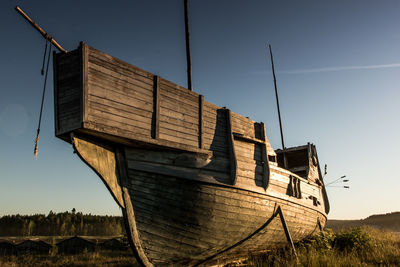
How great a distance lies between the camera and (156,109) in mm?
6457

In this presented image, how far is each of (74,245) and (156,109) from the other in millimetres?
19816

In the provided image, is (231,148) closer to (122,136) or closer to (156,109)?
(156,109)

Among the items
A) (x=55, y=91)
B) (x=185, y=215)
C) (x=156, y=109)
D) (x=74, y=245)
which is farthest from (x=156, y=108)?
(x=74, y=245)

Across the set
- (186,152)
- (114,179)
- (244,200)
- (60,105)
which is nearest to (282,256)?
(244,200)

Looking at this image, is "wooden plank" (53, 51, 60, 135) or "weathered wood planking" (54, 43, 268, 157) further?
"wooden plank" (53, 51, 60, 135)

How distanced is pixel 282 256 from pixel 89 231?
41.2 metres

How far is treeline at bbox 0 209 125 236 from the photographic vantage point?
139 ft

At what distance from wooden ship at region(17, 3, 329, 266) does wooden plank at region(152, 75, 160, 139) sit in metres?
0.02

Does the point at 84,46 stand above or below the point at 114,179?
above

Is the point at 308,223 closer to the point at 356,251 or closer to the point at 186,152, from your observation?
the point at 356,251

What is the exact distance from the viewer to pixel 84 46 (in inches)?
226

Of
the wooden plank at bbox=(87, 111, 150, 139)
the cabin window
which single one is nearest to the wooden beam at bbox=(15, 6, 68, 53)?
the wooden plank at bbox=(87, 111, 150, 139)

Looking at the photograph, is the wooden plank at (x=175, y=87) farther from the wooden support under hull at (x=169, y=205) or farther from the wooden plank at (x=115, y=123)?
the wooden support under hull at (x=169, y=205)

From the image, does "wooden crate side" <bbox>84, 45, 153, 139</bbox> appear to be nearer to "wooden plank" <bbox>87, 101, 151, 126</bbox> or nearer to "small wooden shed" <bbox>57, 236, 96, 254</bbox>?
"wooden plank" <bbox>87, 101, 151, 126</bbox>
